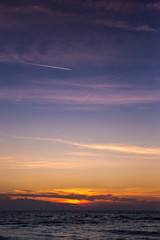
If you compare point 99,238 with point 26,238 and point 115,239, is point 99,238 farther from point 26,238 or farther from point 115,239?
point 26,238

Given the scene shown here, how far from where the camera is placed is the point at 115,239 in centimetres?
3022

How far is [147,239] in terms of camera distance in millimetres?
30156

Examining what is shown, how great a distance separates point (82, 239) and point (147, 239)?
7.45 metres

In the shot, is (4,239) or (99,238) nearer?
(4,239)

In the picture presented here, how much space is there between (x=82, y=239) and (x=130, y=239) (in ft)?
18.1

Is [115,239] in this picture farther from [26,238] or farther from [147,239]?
[26,238]

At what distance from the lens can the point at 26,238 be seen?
96.6 ft

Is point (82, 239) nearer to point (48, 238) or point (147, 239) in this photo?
point (48, 238)

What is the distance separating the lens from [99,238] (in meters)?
31.1

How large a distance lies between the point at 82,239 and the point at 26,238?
6.29 m

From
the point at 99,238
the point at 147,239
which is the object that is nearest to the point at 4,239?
the point at 99,238

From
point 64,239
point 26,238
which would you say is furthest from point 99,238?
point 26,238

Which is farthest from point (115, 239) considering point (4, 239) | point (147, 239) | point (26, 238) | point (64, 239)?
point (4, 239)

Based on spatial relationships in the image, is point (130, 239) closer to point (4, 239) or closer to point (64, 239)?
point (64, 239)
